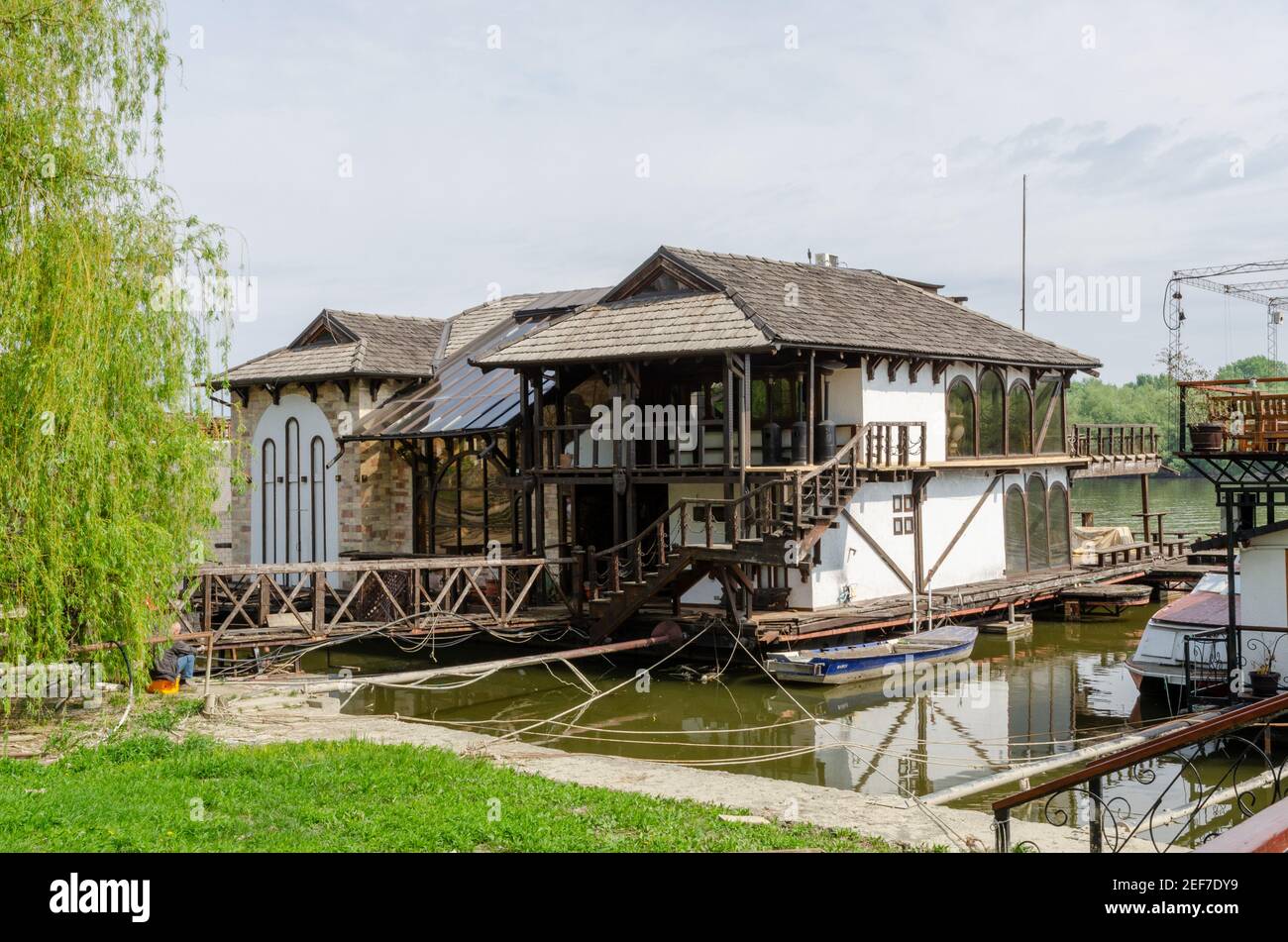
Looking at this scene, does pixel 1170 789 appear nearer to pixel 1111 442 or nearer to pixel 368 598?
pixel 368 598

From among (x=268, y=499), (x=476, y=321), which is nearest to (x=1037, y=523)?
(x=476, y=321)

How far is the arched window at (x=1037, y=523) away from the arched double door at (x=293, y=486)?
17.5m

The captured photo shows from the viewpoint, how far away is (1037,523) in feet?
99.2

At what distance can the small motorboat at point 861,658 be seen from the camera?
20.7 meters

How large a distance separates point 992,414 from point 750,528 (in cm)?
940

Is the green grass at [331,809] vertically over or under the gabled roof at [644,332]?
under

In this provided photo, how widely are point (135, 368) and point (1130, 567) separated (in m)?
26.9

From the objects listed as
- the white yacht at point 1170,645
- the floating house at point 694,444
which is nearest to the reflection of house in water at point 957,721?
the white yacht at point 1170,645

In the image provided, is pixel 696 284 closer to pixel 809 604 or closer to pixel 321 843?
pixel 809 604

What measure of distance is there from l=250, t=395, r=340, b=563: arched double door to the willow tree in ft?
54.3

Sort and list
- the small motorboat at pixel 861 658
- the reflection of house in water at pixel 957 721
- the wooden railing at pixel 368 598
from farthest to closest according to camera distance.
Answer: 1. the small motorboat at pixel 861 658
2. the wooden railing at pixel 368 598
3. the reflection of house in water at pixel 957 721

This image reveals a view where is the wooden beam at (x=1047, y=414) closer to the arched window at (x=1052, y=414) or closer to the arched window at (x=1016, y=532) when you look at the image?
the arched window at (x=1052, y=414)

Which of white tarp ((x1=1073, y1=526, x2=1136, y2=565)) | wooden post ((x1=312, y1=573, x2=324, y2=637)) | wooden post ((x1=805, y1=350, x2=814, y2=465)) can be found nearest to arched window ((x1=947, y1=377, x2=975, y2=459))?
wooden post ((x1=805, y1=350, x2=814, y2=465))
